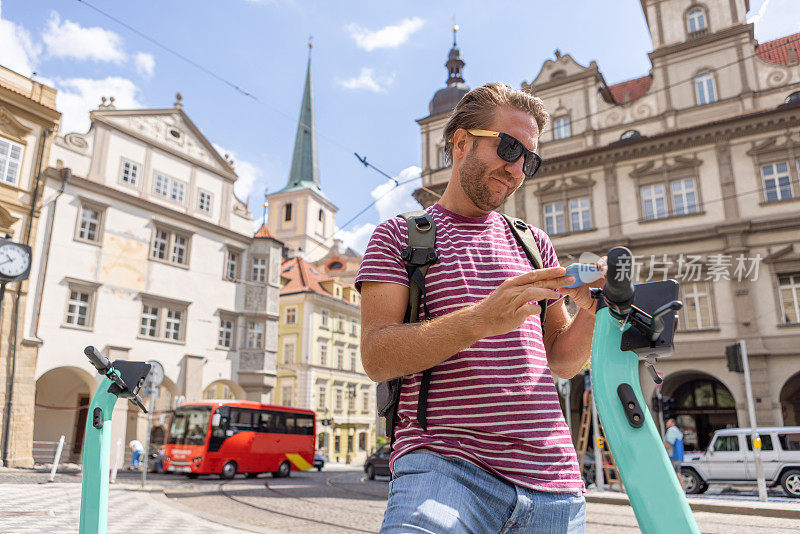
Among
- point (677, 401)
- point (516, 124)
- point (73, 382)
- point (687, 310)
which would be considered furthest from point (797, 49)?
point (73, 382)

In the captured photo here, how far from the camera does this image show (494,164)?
1.86m

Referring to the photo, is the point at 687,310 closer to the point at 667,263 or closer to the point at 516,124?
the point at 667,263

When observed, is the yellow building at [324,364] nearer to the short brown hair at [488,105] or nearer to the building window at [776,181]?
the building window at [776,181]

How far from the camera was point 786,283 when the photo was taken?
21.0 meters

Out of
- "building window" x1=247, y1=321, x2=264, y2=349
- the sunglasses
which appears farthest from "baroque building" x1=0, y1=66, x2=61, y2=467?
the sunglasses

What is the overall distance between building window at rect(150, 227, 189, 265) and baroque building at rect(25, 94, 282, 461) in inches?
1.8

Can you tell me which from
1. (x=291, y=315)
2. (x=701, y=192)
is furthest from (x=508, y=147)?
(x=291, y=315)

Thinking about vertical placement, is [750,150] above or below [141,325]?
above

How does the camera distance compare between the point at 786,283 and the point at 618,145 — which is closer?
the point at 786,283

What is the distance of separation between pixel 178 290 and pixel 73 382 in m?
6.32

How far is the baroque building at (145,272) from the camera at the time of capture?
874 inches

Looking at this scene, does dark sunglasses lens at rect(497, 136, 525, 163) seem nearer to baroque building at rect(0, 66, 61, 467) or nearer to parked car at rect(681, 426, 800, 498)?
parked car at rect(681, 426, 800, 498)

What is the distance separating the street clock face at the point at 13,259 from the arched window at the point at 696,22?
80.9 feet

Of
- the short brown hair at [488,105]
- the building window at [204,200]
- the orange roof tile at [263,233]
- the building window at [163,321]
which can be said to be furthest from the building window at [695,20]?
the short brown hair at [488,105]
